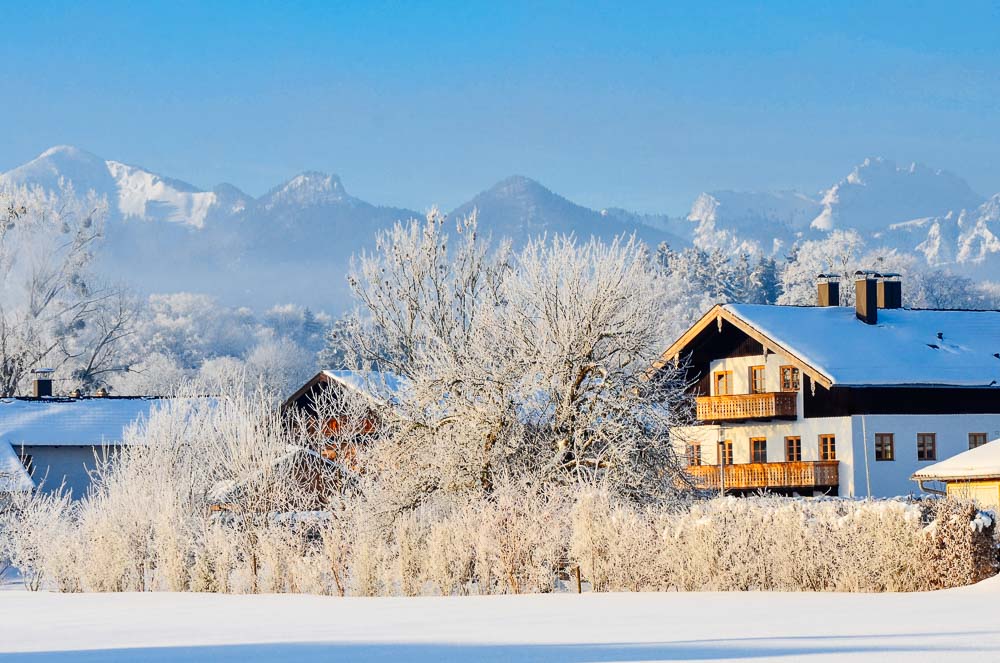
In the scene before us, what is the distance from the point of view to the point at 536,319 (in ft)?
98.9

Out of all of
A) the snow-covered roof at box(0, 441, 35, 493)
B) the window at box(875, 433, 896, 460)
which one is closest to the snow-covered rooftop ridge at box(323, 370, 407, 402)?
the snow-covered roof at box(0, 441, 35, 493)

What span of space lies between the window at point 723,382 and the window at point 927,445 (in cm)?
718

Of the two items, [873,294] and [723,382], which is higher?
[873,294]

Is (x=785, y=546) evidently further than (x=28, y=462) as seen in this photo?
No

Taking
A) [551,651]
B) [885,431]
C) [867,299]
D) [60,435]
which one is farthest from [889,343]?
[551,651]

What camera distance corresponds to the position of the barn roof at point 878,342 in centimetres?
4784

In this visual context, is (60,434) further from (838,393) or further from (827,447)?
(838,393)

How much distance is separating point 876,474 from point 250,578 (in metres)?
25.9

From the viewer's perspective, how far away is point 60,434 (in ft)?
170

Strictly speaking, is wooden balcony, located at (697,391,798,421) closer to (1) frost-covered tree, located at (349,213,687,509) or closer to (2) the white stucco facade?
(2) the white stucco facade

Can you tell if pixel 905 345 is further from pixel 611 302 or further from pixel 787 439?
pixel 611 302

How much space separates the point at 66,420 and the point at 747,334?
82.4 feet

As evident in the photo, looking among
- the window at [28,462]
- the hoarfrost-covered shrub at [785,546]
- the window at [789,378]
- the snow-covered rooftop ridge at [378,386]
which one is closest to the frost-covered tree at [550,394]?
the snow-covered rooftop ridge at [378,386]

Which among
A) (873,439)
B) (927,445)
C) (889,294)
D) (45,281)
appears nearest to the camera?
(873,439)
